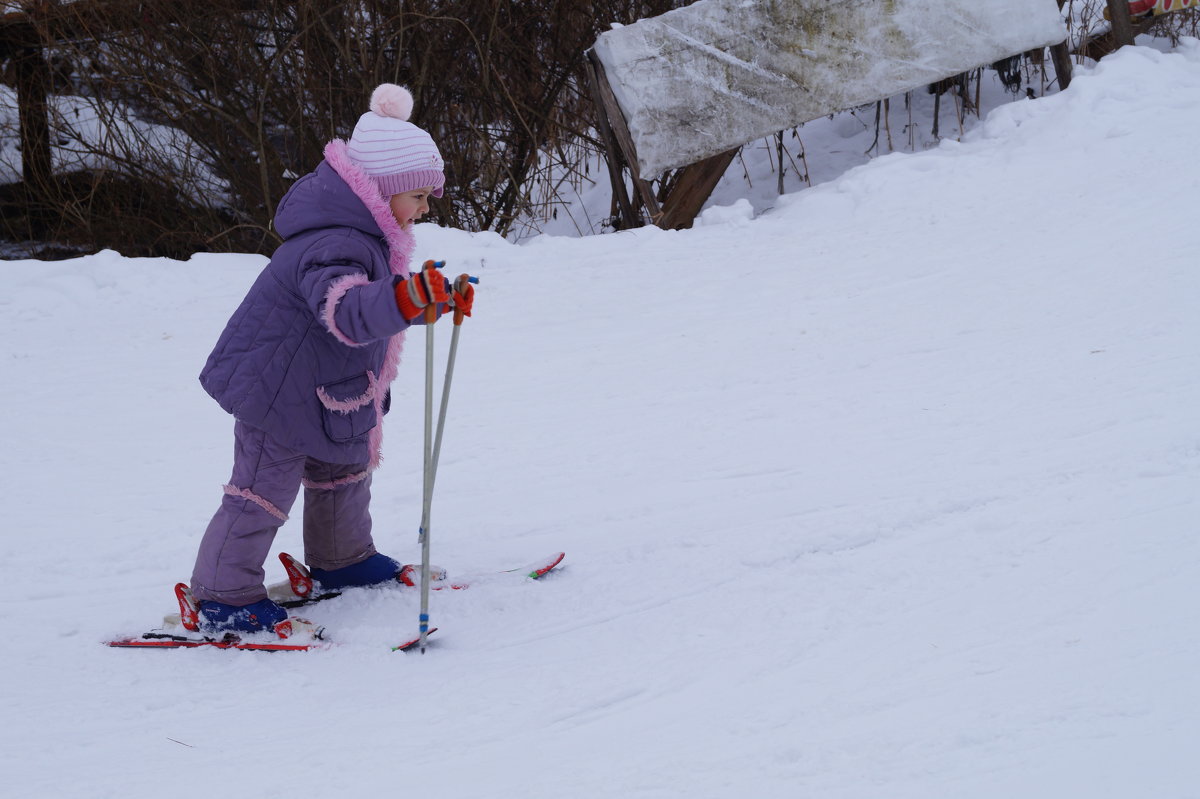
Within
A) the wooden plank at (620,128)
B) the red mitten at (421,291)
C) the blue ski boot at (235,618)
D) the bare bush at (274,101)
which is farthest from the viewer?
the bare bush at (274,101)

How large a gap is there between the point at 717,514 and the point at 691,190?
12.3 feet

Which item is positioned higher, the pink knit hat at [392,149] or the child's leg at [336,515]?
Result: the pink knit hat at [392,149]

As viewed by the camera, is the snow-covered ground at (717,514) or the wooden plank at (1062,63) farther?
the wooden plank at (1062,63)

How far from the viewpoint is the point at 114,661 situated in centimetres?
271

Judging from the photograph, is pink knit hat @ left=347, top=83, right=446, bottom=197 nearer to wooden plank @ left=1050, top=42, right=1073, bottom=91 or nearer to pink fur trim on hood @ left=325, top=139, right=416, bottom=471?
pink fur trim on hood @ left=325, top=139, right=416, bottom=471

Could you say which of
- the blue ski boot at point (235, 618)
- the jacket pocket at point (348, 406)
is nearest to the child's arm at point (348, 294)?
the jacket pocket at point (348, 406)

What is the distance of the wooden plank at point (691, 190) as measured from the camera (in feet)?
21.7

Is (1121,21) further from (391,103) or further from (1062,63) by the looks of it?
(391,103)

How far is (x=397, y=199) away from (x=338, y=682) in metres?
1.24

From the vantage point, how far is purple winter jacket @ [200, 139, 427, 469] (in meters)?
2.60

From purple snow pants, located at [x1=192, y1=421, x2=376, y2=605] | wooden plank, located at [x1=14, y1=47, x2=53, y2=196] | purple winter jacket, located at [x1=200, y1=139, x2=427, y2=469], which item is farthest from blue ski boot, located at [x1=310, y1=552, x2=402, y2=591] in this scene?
wooden plank, located at [x1=14, y1=47, x2=53, y2=196]

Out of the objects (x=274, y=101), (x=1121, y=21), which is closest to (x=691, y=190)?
(x=274, y=101)

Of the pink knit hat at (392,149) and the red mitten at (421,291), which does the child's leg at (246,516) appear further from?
the pink knit hat at (392,149)

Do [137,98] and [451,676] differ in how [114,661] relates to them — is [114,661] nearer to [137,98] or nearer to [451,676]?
[451,676]
